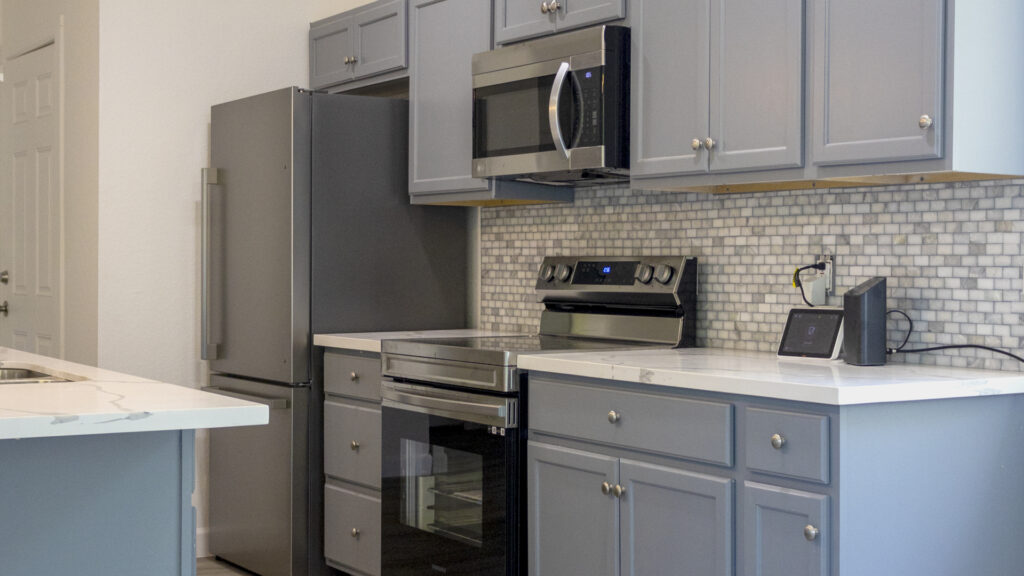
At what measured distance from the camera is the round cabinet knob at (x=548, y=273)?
3.67 meters

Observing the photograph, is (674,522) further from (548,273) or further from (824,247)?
(548,273)

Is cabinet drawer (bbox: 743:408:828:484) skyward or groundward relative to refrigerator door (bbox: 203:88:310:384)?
groundward

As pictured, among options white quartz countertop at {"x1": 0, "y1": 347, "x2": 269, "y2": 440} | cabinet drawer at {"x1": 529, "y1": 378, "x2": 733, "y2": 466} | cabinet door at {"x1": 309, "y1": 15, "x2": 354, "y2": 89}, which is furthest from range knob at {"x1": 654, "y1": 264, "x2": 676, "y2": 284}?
cabinet door at {"x1": 309, "y1": 15, "x2": 354, "y2": 89}

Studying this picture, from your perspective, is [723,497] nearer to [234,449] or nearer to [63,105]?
[234,449]

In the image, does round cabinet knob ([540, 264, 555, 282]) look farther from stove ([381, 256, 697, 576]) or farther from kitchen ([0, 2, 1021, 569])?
kitchen ([0, 2, 1021, 569])

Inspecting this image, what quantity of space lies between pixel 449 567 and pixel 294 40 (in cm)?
241

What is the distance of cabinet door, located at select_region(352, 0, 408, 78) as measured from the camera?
3.99 m

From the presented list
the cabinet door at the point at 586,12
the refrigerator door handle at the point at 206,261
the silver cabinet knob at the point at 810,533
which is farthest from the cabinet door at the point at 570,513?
the refrigerator door handle at the point at 206,261

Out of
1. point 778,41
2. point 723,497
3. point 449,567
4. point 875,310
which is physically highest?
point 778,41

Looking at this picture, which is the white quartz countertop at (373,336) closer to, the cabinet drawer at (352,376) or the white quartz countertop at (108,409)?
the cabinet drawer at (352,376)

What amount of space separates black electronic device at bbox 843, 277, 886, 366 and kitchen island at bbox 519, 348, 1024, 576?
0.05 meters

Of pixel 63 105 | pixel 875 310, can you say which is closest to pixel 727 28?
pixel 875 310

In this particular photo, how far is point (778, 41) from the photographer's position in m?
2.64

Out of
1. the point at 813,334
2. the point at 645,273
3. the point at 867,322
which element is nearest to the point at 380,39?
the point at 645,273
